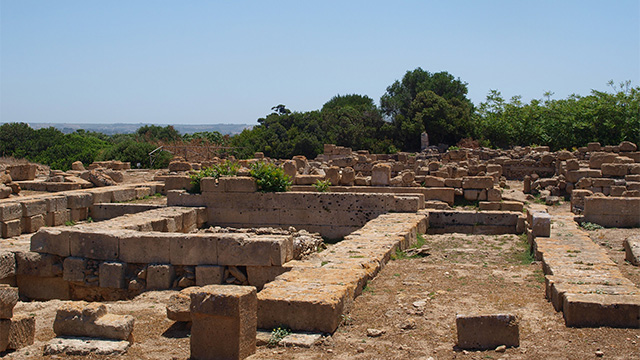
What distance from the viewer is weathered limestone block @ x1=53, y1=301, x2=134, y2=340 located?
6.54 m

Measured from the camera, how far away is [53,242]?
407 inches

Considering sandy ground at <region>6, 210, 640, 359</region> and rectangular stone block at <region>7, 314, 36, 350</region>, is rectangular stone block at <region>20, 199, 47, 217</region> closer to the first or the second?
sandy ground at <region>6, 210, 640, 359</region>

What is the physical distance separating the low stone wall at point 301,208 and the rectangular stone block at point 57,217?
92.0 inches

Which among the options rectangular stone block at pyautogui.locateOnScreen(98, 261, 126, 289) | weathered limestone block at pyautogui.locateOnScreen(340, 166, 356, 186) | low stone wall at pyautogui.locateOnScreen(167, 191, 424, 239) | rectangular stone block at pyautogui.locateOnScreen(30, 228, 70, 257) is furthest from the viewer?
weathered limestone block at pyautogui.locateOnScreen(340, 166, 356, 186)

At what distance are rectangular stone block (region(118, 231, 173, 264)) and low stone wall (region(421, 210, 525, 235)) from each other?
6193 mm

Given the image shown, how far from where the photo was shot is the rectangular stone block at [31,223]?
13.0 m

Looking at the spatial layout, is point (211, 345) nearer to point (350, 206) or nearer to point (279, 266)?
point (279, 266)

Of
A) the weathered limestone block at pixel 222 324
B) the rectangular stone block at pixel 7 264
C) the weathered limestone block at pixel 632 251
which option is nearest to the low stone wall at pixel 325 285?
the weathered limestone block at pixel 222 324

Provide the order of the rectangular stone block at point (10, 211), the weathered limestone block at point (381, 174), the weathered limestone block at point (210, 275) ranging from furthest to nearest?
the weathered limestone block at point (381, 174), the rectangular stone block at point (10, 211), the weathered limestone block at point (210, 275)

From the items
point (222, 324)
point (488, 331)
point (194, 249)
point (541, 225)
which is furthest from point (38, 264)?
point (541, 225)

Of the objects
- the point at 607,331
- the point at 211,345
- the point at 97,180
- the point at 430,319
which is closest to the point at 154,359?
the point at 211,345

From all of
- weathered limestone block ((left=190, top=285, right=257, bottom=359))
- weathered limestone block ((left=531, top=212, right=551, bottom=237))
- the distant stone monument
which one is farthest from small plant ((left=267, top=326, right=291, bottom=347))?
the distant stone monument

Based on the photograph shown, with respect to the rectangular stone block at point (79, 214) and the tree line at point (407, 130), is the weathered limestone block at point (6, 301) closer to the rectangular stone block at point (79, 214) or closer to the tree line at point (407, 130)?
the rectangular stone block at point (79, 214)

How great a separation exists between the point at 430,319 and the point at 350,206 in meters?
7.53
